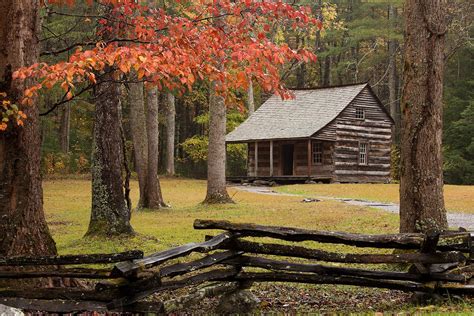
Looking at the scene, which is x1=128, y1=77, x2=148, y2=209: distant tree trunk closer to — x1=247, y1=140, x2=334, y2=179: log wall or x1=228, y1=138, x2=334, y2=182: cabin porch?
x1=228, y1=138, x2=334, y2=182: cabin porch

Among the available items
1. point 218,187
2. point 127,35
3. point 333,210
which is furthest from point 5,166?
point 218,187

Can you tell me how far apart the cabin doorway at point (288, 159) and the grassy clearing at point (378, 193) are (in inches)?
333

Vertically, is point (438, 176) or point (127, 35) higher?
point (127, 35)

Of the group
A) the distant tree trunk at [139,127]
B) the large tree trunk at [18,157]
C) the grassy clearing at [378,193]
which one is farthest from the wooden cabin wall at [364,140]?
the large tree trunk at [18,157]

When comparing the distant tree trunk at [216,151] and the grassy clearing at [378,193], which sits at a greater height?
the distant tree trunk at [216,151]

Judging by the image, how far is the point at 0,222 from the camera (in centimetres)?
716

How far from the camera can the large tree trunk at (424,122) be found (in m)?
9.24

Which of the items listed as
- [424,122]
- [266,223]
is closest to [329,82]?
[266,223]

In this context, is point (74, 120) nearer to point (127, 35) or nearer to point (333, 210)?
point (333, 210)

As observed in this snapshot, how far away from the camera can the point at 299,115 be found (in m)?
40.0

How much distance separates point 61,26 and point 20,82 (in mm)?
22955

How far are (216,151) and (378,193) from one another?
10.1 meters

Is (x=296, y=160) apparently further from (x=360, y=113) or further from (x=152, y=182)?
(x=152, y=182)

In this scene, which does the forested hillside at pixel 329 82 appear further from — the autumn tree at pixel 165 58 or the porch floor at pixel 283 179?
the autumn tree at pixel 165 58
